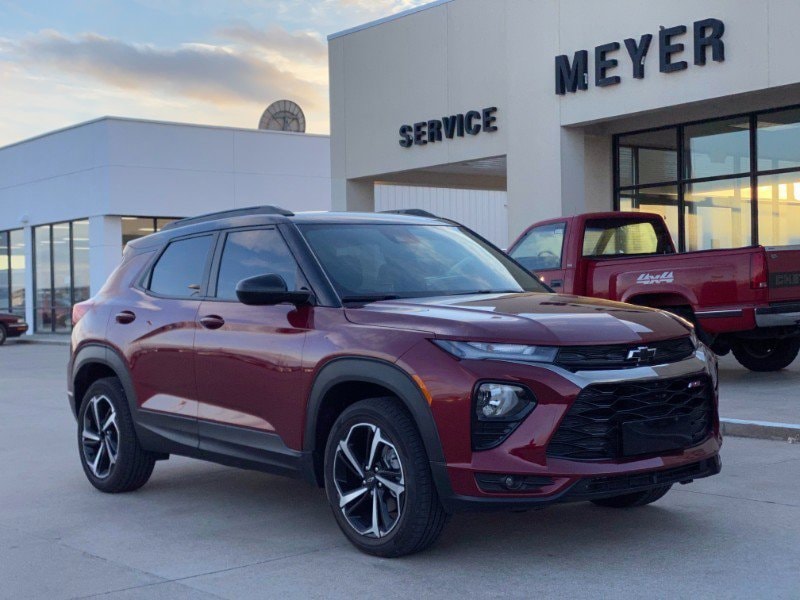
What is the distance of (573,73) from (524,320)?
13989 mm

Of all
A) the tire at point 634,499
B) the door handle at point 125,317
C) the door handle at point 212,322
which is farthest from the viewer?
the door handle at point 125,317

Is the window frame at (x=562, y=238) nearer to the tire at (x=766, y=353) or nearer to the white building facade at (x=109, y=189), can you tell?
the tire at (x=766, y=353)

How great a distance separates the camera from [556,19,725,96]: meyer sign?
16484 mm

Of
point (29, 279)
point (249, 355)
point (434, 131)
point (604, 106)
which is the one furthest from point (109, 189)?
point (249, 355)

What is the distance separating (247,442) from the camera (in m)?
6.41

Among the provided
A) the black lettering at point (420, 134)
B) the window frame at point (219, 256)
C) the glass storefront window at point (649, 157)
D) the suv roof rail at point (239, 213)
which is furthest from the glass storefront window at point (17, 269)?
the window frame at point (219, 256)

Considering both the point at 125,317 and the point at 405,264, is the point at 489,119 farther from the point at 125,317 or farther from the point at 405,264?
the point at 405,264

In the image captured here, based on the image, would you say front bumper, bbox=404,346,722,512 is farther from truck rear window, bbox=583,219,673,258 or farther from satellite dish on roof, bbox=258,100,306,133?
satellite dish on roof, bbox=258,100,306,133

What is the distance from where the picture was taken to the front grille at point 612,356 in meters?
5.25

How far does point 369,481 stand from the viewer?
5.64m

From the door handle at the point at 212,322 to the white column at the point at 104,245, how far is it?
93.2ft

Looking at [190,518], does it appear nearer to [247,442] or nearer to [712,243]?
[247,442]

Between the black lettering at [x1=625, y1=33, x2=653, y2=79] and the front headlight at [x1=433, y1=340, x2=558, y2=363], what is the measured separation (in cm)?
1321

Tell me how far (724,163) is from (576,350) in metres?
14.3
